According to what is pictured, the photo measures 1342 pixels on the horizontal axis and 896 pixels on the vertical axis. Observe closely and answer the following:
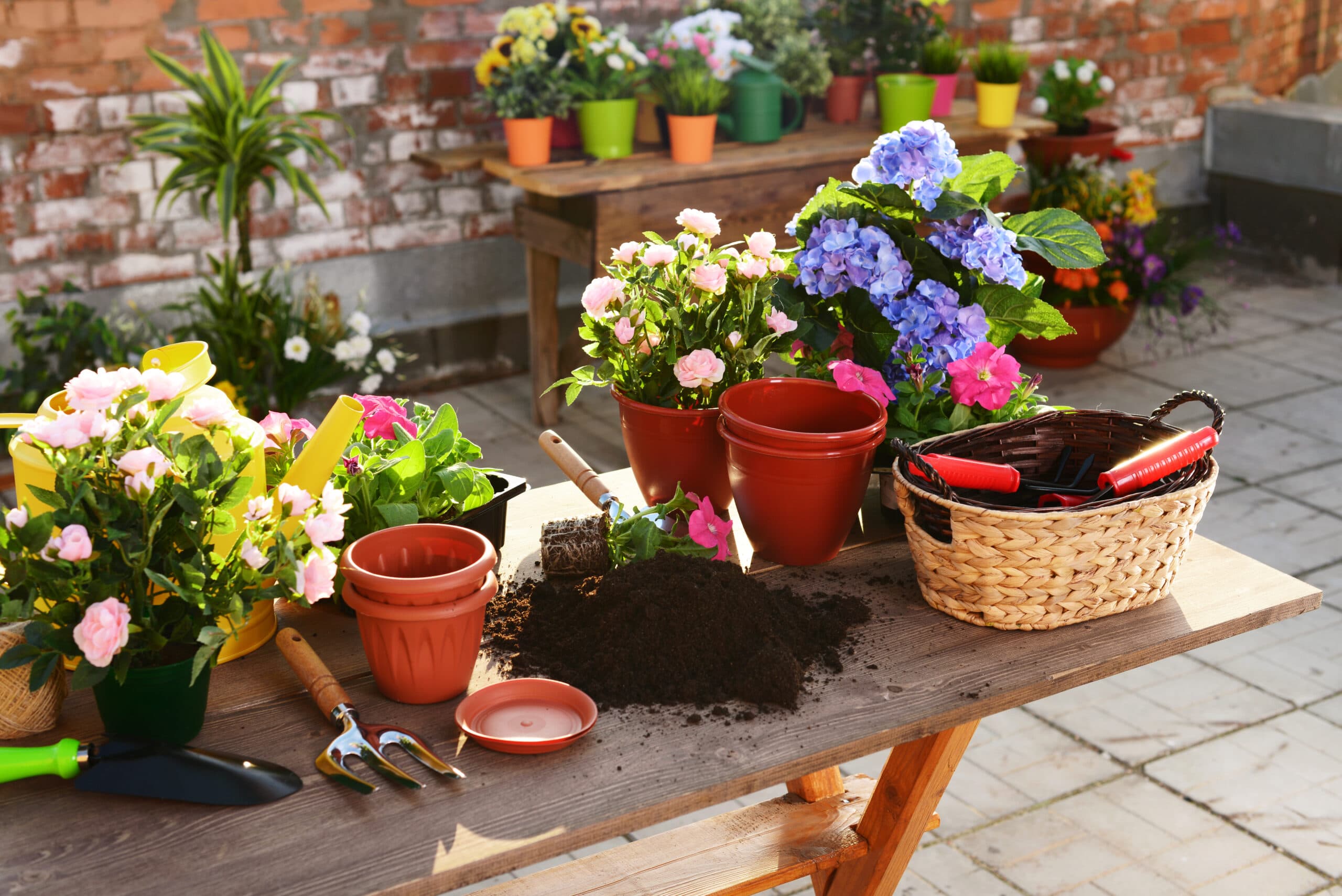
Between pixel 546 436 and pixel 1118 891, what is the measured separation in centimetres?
116

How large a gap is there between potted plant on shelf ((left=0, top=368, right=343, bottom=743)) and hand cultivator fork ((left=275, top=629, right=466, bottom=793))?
101mm

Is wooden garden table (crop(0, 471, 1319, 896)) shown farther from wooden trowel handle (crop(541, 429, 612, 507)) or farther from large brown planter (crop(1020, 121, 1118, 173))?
large brown planter (crop(1020, 121, 1118, 173))

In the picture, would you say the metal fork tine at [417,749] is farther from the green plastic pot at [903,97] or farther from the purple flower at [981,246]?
the green plastic pot at [903,97]

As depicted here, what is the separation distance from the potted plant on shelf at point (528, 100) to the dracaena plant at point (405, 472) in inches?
88.1

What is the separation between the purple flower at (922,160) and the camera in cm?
140

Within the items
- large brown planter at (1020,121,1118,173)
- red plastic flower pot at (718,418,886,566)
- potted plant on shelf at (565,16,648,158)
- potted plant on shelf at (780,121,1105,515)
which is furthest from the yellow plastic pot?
red plastic flower pot at (718,418,886,566)

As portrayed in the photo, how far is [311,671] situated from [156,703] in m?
0.14

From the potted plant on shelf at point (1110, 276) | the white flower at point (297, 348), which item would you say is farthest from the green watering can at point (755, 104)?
the white flower at point (297, 348)

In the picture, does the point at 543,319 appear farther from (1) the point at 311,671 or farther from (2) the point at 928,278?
(1) the point at 311,671

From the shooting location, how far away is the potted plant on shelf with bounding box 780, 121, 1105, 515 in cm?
141

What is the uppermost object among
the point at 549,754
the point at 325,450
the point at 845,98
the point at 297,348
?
the point at 845,98

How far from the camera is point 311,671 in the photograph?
118 cm

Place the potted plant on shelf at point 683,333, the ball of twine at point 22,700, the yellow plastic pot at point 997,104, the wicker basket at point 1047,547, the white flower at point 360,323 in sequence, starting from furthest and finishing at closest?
the yellow plastic pot at point 997,104, the white flower at point 360,323, the potted plant on shelf at point 683,333, the wicker basket at point 1047,547, the ball of twine at point 22,700

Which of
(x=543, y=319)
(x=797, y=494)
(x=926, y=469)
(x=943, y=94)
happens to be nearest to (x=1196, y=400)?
(x=926, y=469)
